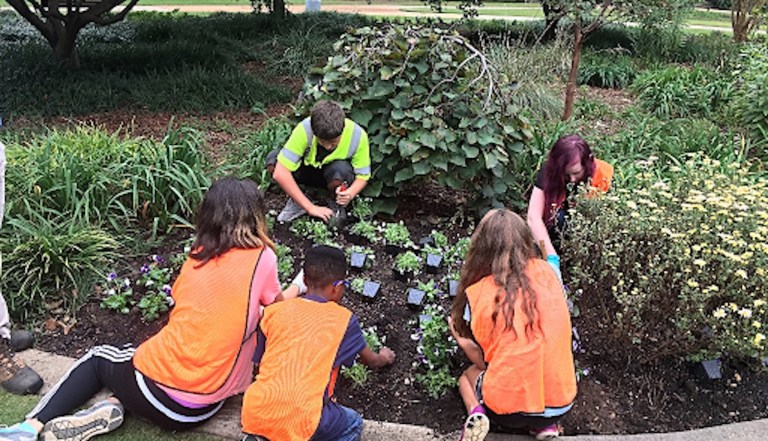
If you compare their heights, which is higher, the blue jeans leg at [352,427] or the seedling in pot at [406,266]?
the seedling in pot at [406,266]

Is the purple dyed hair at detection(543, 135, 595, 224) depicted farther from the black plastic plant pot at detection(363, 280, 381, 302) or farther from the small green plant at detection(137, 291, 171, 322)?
the small green plant at detection(137, 291, 171, 322)

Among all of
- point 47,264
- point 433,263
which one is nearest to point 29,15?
point 47,264

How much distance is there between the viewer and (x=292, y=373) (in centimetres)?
240

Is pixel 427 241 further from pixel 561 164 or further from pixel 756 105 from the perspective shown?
pixel 756 105

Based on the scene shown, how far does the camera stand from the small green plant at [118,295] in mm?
3514

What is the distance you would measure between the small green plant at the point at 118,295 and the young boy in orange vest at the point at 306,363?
1.27 meters

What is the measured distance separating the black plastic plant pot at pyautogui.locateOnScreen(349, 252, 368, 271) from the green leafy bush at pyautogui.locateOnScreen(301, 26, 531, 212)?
2.07 feet

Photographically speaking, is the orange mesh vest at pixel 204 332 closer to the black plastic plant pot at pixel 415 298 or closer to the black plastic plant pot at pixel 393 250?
the black plastic plant pot at pixel 415 298

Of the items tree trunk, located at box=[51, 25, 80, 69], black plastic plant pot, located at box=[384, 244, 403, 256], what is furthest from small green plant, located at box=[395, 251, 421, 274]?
tree trunk, located at box=[51, 25, 80, 69]

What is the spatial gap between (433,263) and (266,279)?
4.30 feet

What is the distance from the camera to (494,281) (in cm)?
263

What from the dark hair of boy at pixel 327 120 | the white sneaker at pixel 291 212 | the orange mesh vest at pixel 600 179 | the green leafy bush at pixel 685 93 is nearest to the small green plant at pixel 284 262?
the white sneaker at pixel 291 212

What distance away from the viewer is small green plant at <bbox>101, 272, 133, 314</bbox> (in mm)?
3514

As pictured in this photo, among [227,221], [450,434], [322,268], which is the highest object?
[227,221]
